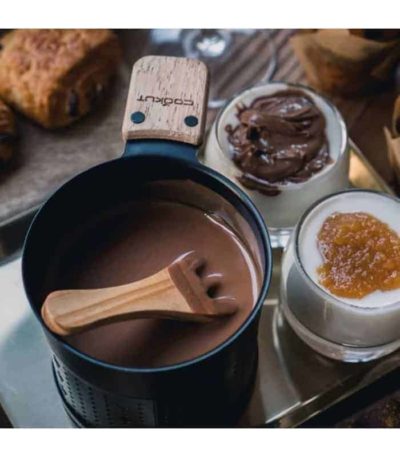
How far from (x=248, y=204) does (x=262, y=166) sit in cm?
18

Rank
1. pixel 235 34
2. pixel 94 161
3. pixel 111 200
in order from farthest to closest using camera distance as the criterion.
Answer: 1. pixel 235 34
2. pixel 94 161
3. pixel 111 200

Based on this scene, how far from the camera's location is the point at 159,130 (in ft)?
3.28

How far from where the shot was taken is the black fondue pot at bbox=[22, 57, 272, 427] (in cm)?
91

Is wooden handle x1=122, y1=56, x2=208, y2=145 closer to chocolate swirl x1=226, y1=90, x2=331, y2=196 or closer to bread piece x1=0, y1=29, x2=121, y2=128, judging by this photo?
chocolate swirl x1=226, y1=90, x2=331, y2=196

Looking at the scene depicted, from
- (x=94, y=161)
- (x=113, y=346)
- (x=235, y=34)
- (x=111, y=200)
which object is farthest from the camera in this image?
(x=235, y=34)

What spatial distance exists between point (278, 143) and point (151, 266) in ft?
0.87

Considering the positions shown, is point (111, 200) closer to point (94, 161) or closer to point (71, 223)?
point (71, 223)

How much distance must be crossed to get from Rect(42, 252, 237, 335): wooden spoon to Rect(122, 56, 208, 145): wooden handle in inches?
5.7

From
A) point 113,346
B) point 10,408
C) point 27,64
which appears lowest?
point 10,408

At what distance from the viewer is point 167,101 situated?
3.35ft

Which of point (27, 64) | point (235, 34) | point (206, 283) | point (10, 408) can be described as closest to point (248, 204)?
point (206, 283)

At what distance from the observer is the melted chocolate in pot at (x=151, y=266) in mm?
942

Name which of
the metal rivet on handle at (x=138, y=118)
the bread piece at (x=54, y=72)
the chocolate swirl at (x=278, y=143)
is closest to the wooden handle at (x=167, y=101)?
the metal rivet on handle at (x=138, y=118)

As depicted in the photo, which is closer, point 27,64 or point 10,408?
point 10,408
